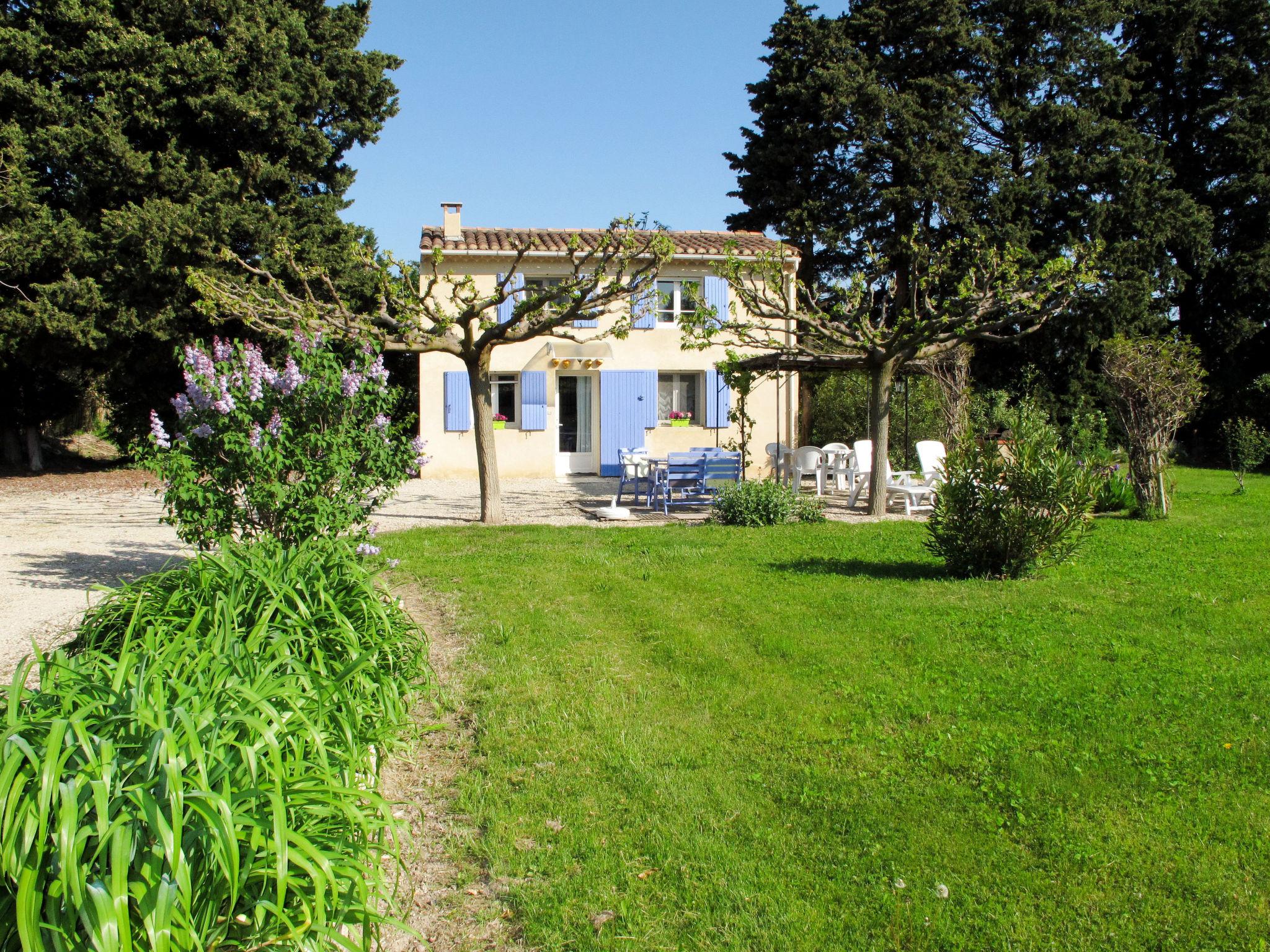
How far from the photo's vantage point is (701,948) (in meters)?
2.69

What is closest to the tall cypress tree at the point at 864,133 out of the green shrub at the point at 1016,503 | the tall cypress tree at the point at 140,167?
the tall cypress tree at the point at 140,167

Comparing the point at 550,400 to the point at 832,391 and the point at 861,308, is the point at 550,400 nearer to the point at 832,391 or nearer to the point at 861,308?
the point at 832,391

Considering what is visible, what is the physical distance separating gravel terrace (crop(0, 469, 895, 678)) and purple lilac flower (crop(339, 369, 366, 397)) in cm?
195

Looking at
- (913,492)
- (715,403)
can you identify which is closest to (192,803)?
(913,492)

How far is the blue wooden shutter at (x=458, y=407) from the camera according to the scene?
1936cm

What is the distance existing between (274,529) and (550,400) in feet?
45.6

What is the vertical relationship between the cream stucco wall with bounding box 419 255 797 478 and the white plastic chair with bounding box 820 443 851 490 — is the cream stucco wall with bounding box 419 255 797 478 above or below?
above

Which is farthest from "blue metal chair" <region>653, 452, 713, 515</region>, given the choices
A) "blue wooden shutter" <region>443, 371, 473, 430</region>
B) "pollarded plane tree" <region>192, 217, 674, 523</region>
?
"blue wooden shutter" <region>443, 371, 473, 430</region>

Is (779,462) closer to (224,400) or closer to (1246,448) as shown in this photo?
(1246,448)

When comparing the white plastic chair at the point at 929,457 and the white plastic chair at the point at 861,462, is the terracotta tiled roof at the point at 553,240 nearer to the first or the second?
the white plastic chair at the point at 861,462

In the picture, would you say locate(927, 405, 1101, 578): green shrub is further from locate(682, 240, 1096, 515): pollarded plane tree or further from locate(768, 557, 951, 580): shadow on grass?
locate(682, 240, 1096, 515): pollarded plane tree

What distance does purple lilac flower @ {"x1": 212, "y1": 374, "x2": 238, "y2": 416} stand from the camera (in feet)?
20.1

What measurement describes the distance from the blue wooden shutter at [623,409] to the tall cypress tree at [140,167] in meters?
6.20

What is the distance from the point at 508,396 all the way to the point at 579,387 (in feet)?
5.14
